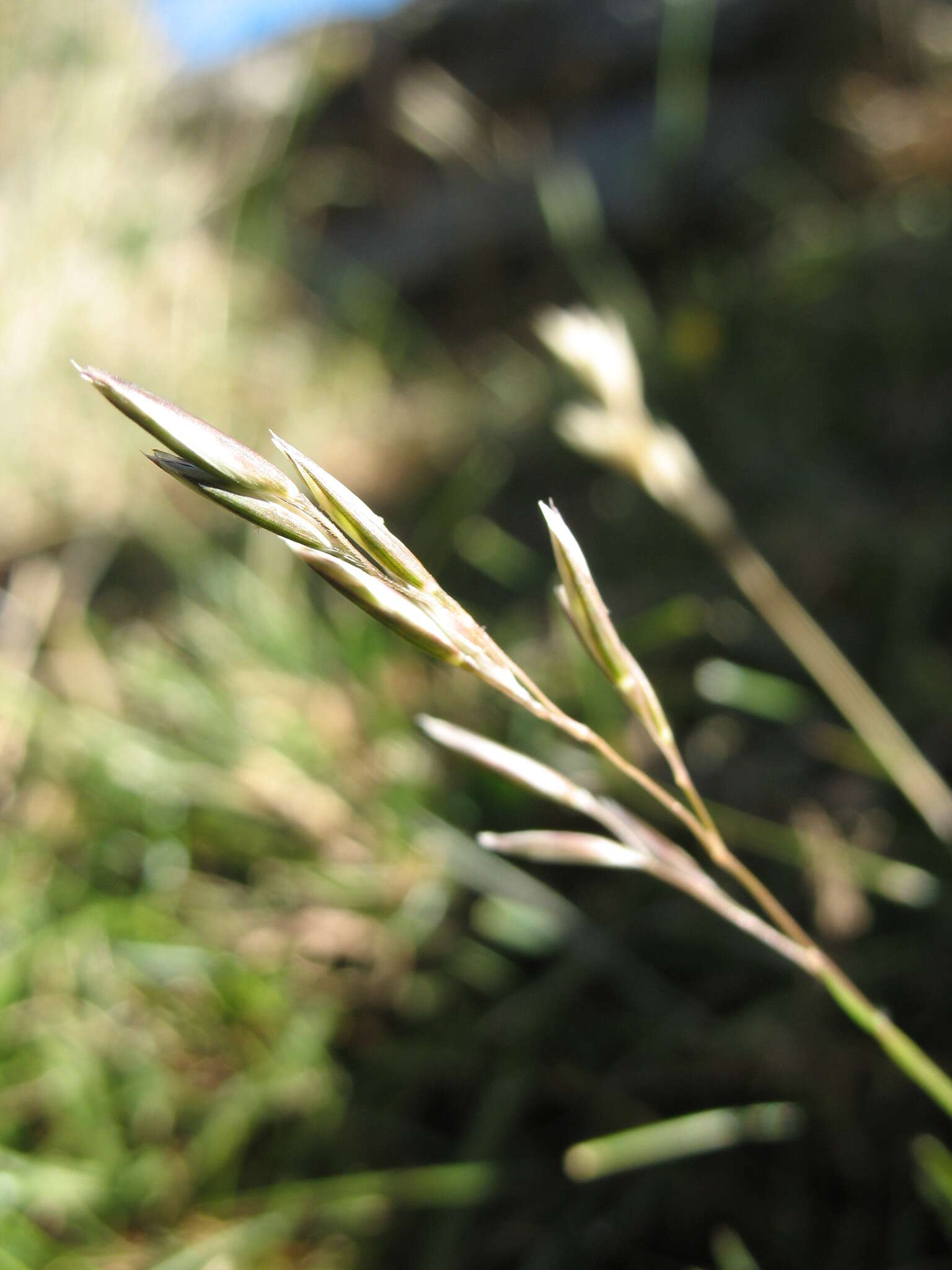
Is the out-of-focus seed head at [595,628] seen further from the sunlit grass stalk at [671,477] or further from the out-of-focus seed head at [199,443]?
the sunlit grass stalk at [671,477]

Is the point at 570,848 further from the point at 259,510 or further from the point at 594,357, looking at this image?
the point at 594,357

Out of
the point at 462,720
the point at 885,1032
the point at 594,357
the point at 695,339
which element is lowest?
the point at 462,720

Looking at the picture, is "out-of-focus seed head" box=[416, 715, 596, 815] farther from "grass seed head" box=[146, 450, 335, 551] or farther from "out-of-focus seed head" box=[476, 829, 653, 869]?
"grass seed head" box=[146, 450, 335, 551]

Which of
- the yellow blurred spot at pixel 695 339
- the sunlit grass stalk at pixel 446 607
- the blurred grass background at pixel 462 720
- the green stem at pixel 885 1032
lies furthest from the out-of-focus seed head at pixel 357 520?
the yellow blurred spot at pixel 695 339

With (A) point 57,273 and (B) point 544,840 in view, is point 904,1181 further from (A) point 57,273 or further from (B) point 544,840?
(A) point 57,273

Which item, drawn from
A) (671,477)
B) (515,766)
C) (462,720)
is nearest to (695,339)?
(462,720)
